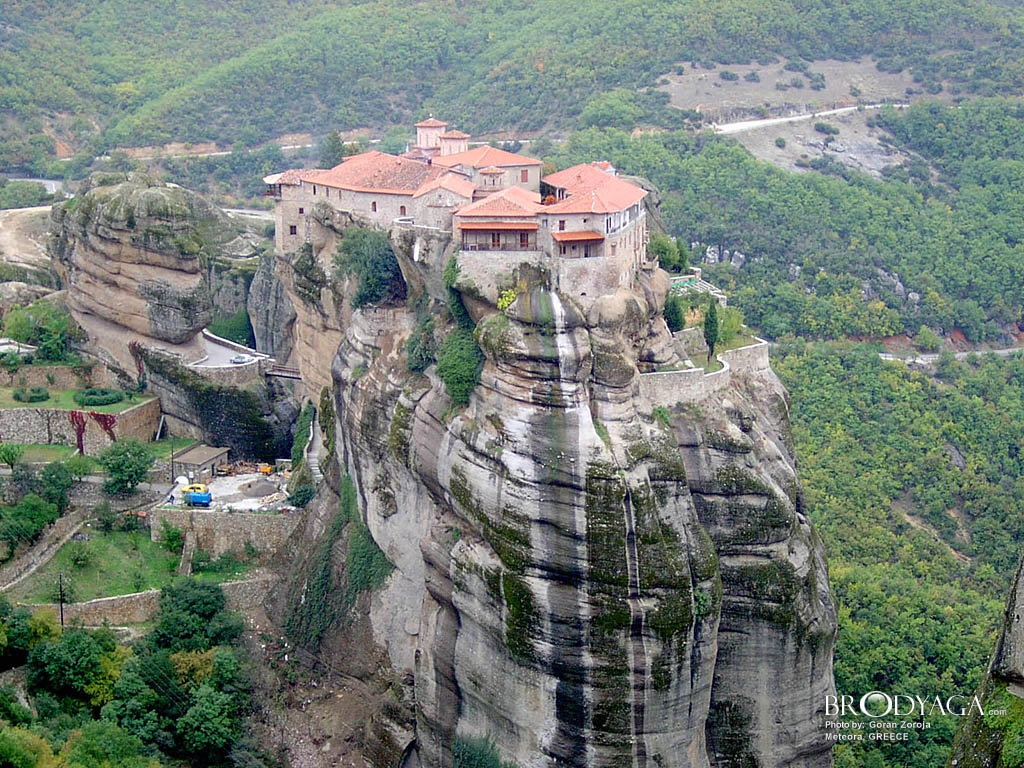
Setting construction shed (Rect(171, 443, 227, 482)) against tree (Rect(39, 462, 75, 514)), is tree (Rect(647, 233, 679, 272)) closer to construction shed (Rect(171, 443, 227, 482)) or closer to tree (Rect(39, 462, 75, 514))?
construction shed (Rect(171, 443, 227, 482))

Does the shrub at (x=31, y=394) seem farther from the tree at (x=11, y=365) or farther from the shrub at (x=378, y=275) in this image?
the shrub at (x=378, y=275)

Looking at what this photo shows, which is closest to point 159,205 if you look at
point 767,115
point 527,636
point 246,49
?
point 527,636

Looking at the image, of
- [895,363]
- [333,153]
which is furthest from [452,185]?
[895,363]

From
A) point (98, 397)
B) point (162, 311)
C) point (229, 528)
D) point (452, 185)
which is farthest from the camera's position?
point (162, 311)

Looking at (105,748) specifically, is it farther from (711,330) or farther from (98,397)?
(711,330)

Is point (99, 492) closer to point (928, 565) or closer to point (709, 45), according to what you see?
point (928, 565)

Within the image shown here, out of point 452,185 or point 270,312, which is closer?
point 452,185

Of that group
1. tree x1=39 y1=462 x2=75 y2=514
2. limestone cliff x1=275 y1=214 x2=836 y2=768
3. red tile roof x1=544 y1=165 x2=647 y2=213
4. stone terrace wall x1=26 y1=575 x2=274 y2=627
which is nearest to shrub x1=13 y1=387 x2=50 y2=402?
tree x1=39 y1=462 x2=75 y2=514
